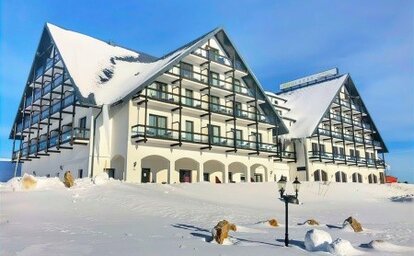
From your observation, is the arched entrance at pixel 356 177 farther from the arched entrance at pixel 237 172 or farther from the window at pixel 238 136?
the window at pixel 238 136

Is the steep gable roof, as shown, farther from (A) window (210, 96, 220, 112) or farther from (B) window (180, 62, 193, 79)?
(A) window (210, 96, 220, 112)

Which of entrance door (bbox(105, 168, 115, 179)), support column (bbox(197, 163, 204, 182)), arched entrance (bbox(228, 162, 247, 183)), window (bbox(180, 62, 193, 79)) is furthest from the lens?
arched entrance (bbox(228, 162, 247, 183))

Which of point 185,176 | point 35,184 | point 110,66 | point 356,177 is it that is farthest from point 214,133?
point 356,177

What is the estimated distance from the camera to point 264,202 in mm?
25516

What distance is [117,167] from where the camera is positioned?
105 feet

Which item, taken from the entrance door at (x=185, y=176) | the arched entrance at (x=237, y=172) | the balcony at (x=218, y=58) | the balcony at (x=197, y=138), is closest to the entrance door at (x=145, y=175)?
the entrance door at (x=185, y=176)

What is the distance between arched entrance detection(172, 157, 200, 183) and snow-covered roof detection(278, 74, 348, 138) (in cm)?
1654

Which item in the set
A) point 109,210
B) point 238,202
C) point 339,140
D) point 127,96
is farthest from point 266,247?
point 339,140

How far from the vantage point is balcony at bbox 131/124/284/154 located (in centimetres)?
3017

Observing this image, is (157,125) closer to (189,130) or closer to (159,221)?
(189,130)

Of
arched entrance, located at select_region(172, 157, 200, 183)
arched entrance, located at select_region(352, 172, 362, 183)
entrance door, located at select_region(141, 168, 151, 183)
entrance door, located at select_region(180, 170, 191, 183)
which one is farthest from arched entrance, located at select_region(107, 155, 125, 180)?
arched entrance, located at select_region(352, 172, 362, 183)

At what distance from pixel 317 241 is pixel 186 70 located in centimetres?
2660

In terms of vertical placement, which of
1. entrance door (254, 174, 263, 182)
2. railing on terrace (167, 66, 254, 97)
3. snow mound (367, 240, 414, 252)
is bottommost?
snow mound (367, 240, 414, 252)

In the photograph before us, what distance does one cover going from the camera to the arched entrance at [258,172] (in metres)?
41.9
